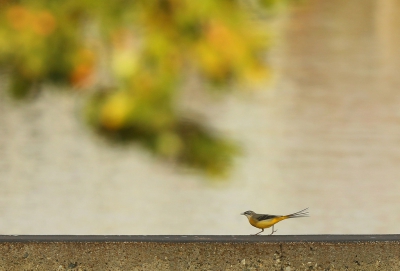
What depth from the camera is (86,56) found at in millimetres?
2699

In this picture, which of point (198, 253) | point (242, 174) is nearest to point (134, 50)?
point (198, 253)

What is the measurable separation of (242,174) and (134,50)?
42.5 ft

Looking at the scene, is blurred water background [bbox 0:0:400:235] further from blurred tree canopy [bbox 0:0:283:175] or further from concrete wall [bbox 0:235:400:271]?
blurred tree canopy [bbox 0:0:283:175]

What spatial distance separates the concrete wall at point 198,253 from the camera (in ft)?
12.7

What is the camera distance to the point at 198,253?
3.89 metres

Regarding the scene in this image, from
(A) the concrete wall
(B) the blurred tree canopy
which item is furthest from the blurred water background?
(B) the blurred tree canopy

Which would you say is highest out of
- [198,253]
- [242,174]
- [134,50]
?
[242,174]

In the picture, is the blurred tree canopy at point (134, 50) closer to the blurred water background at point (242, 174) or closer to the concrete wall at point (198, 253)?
the concrete wall at point (198, 253)

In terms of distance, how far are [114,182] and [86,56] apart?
43.0 feet

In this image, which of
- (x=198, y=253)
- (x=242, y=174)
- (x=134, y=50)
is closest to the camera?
(x=134, y=50)

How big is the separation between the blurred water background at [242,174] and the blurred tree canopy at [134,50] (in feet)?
16.2

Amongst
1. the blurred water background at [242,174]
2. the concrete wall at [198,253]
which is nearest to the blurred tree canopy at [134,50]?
the concrete wall at [198,253]

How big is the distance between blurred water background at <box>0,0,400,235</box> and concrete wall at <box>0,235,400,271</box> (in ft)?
12.1

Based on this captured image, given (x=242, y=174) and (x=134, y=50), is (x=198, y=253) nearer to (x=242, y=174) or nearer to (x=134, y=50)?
(x=134, y=50)
